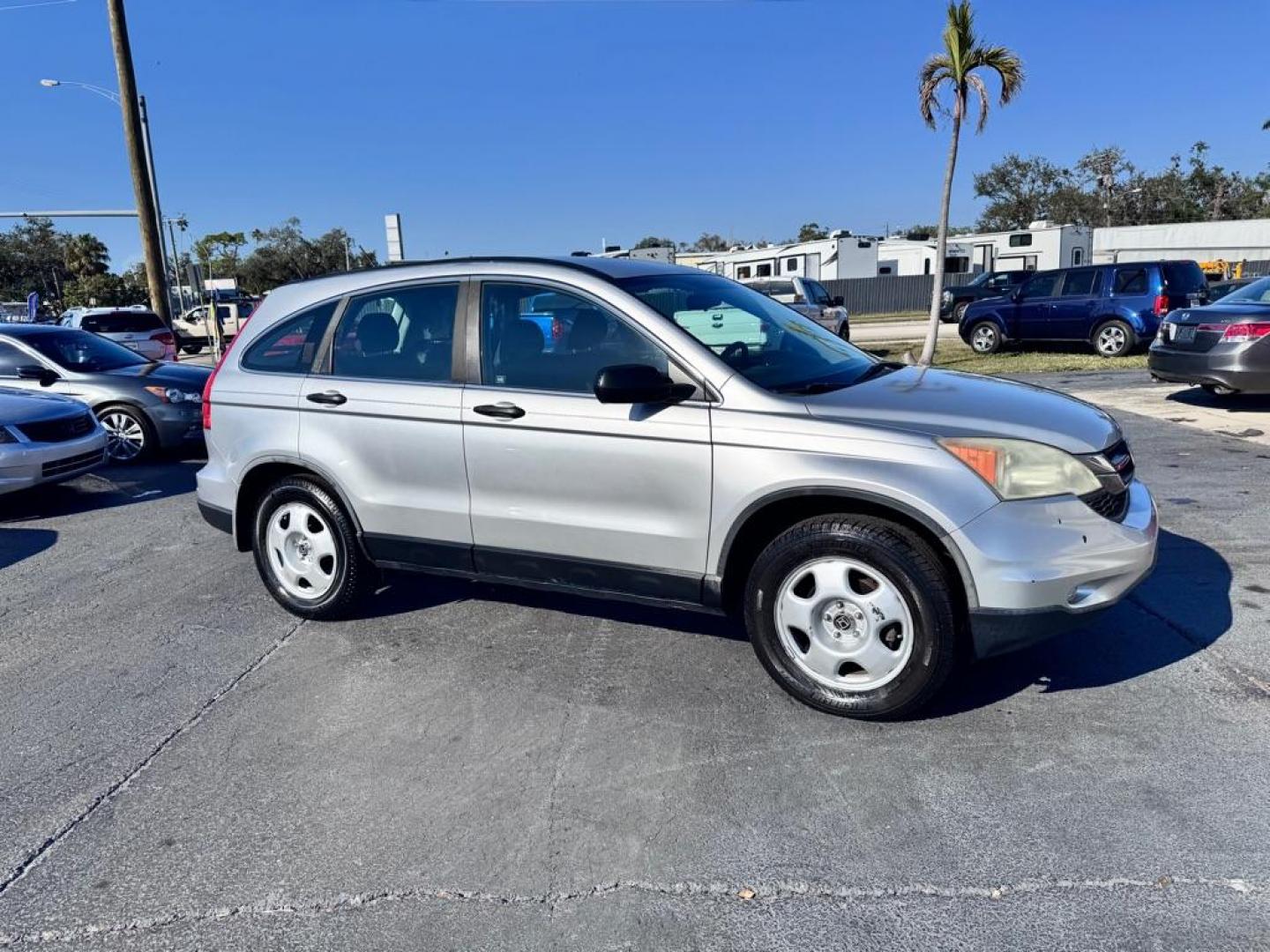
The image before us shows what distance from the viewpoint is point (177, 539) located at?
6.72 m

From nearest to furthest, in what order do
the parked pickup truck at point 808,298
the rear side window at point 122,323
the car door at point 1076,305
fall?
the car door at point 1076,305 < the parked pickup truck at point 808,298 < the rear side window at point 122,323

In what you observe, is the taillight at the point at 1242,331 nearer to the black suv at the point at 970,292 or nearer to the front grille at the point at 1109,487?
the front grille at the point at 1109,487

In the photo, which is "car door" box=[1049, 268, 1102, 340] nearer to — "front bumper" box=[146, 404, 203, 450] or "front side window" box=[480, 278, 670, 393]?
"front bumper" box=[146, 404, 203, 450]

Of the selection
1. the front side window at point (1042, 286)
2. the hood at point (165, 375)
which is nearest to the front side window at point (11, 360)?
the hood at point (165, 375)

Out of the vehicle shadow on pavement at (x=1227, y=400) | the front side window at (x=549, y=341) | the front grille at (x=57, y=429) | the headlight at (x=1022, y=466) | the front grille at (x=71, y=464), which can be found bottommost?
the vehicle shadow on pavement at (x=1227, y=400)

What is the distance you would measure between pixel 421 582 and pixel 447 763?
2.20 meters

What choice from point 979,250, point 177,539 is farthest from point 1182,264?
point 979,250

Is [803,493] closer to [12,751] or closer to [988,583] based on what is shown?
[988,583]

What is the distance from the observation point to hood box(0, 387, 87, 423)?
7.64 meters

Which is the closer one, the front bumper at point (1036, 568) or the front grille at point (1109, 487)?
the front bumper at point (1036, 568)

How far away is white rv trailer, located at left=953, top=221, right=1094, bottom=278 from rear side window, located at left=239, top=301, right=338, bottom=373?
34803 mm

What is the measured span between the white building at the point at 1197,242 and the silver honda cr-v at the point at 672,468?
44.1 metres

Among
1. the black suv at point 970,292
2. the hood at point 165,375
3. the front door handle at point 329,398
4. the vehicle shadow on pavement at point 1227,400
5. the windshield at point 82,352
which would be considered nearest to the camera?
the front door handle at point 329,398

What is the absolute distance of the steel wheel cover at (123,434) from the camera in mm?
9547
